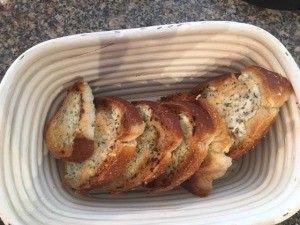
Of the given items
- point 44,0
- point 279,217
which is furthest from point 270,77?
point 44,0

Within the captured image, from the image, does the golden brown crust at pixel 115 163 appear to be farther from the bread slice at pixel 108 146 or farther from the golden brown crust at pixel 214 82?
the golden brown crust at pixel 214 82

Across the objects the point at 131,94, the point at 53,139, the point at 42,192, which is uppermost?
the point at 131,94

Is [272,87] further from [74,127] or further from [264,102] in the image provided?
[74,127]

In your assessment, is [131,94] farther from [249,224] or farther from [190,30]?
[249,224]

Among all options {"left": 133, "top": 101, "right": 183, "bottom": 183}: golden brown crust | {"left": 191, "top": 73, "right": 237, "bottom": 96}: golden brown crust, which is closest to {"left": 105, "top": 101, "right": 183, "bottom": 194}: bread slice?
{"left": 133, "top": 101, "right": 183, "bottom": 183}: golden brown crust

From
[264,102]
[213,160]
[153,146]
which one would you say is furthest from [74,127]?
[264,102]
